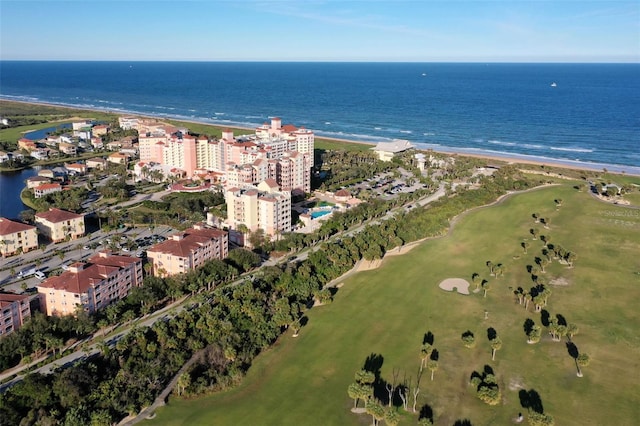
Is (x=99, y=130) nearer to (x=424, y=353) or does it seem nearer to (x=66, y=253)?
(x=66, y=253)

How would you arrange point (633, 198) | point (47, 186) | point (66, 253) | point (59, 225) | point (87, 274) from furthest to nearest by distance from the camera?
1. point (633, 198)
2. point (47, 186)
3. point (59, 225)
4. point (66, 253)
5. point (87, 274)

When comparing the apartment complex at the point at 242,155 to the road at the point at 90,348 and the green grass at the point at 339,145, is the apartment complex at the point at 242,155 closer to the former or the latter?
the green grass at the point at 339,145

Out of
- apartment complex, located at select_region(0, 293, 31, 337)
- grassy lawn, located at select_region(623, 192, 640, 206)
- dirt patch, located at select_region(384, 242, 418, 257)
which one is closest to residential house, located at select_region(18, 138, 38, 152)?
apartment complex, located at select_region(0, 293, 31, 337)

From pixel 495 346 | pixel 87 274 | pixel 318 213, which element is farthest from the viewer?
pixel 318 213

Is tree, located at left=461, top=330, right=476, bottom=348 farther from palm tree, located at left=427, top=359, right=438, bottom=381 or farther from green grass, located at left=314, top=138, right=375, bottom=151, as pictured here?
green grass, located at left=314, top=138, right=375, bottom=151

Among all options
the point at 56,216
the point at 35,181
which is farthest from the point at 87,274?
the point at 35,181

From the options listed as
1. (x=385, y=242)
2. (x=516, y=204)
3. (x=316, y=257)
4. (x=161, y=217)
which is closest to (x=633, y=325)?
(x=385, y=242)
